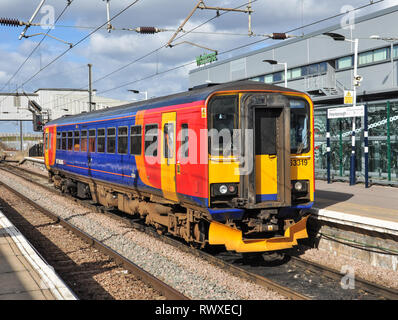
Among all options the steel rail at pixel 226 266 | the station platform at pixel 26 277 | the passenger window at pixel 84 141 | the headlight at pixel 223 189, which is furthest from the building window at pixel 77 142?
the headlight at pixel 223 189

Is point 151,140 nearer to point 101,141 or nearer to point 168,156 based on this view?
point 168,156

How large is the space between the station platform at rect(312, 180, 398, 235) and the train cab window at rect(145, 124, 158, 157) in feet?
12.7

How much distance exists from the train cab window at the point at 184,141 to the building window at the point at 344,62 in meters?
25.8

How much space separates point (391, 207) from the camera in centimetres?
1096

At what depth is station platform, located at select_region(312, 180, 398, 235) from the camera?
870 centimetres

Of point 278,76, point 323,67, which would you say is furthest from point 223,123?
point 278,76

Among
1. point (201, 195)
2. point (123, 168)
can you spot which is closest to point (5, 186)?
point (123, 168)

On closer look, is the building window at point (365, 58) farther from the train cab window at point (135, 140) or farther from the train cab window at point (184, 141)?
the train cab window at point (184, 141)

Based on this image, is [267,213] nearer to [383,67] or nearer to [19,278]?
[19,278]

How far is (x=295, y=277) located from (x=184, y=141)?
3351 millimetres

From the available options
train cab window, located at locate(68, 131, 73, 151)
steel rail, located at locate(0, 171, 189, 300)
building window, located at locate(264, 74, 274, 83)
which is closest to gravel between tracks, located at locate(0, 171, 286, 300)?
steel rail, located at locate(0, 171, 189, 300)

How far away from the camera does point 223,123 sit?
8336 millimetres

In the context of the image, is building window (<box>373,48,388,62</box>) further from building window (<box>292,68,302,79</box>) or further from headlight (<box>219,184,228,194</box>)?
headlight (<box>219,184,228,194</box>)
